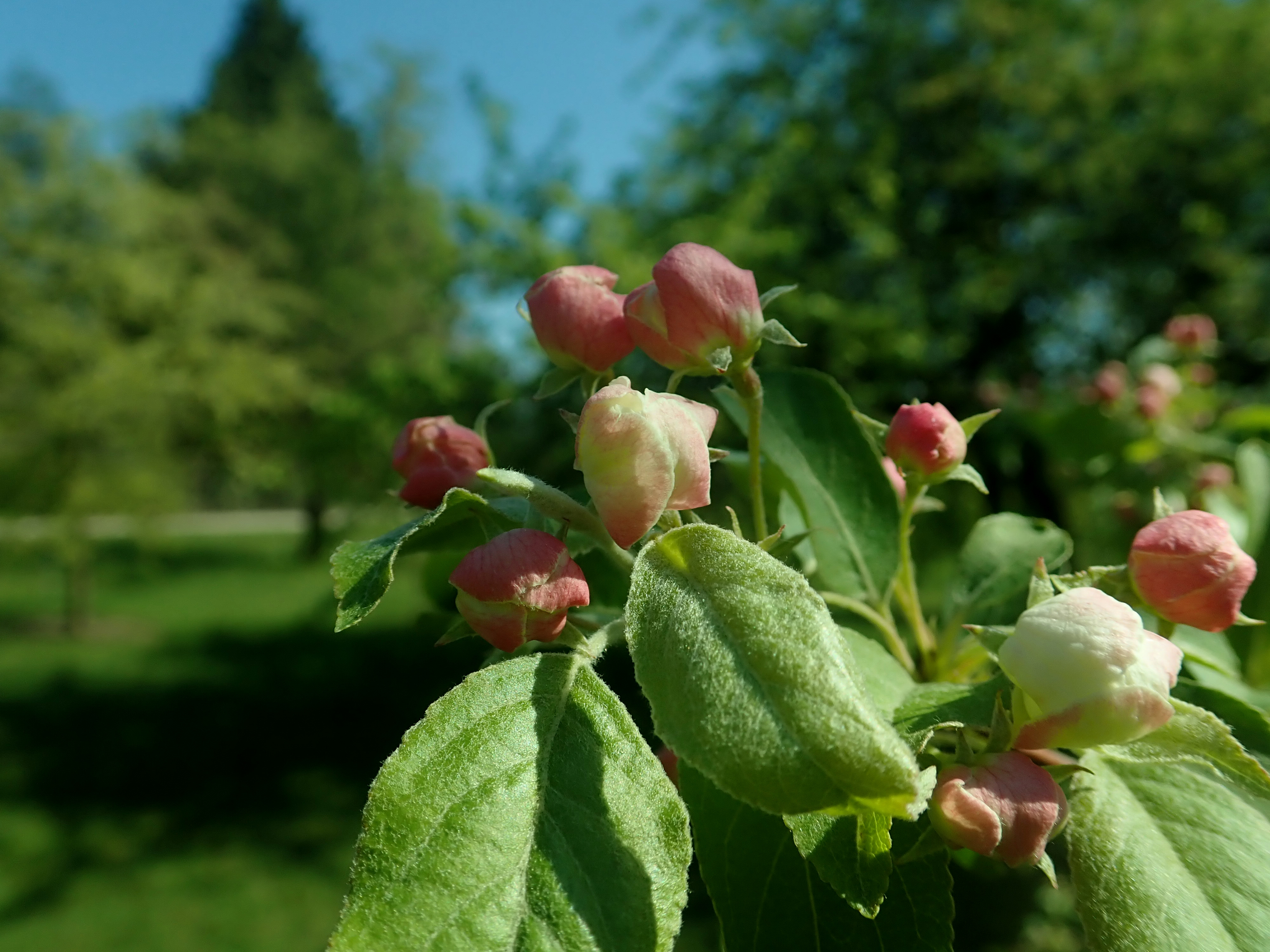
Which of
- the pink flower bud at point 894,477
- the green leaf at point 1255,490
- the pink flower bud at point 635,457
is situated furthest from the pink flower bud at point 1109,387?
the pink flower bud at point 635,457

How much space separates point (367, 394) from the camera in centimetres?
646

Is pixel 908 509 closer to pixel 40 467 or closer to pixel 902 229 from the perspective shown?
pixel 902 229

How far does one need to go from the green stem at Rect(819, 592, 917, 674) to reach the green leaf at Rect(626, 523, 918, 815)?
318 mm

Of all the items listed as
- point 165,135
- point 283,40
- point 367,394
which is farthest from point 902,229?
point 283,40

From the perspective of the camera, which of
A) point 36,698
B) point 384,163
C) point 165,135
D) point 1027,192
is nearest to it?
point 1027,192

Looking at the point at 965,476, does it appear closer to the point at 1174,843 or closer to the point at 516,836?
the point at 1174,843

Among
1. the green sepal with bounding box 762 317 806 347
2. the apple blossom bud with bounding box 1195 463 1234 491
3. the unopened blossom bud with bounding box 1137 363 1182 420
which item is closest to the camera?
the green sepal with bounding box 762 317 806 347

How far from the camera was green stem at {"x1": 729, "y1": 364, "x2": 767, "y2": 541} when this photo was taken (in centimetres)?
67

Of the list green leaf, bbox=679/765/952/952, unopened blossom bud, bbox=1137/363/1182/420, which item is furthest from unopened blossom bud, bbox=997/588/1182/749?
unopened blossom bud, bbox=1137/363/1182/420

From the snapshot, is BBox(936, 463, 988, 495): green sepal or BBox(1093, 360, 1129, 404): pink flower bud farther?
BBox(1093, 360, 1129, 404): pink flower bud

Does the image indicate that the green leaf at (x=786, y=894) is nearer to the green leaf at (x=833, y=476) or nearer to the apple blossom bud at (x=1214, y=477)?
the green leaf at (x=833, y=476)

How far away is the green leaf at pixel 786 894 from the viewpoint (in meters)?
0.57

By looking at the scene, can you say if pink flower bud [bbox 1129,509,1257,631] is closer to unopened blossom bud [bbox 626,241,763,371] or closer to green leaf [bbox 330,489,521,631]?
unopened blossom bud [bbox 626,241,763,371]

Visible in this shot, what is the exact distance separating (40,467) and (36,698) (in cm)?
334
